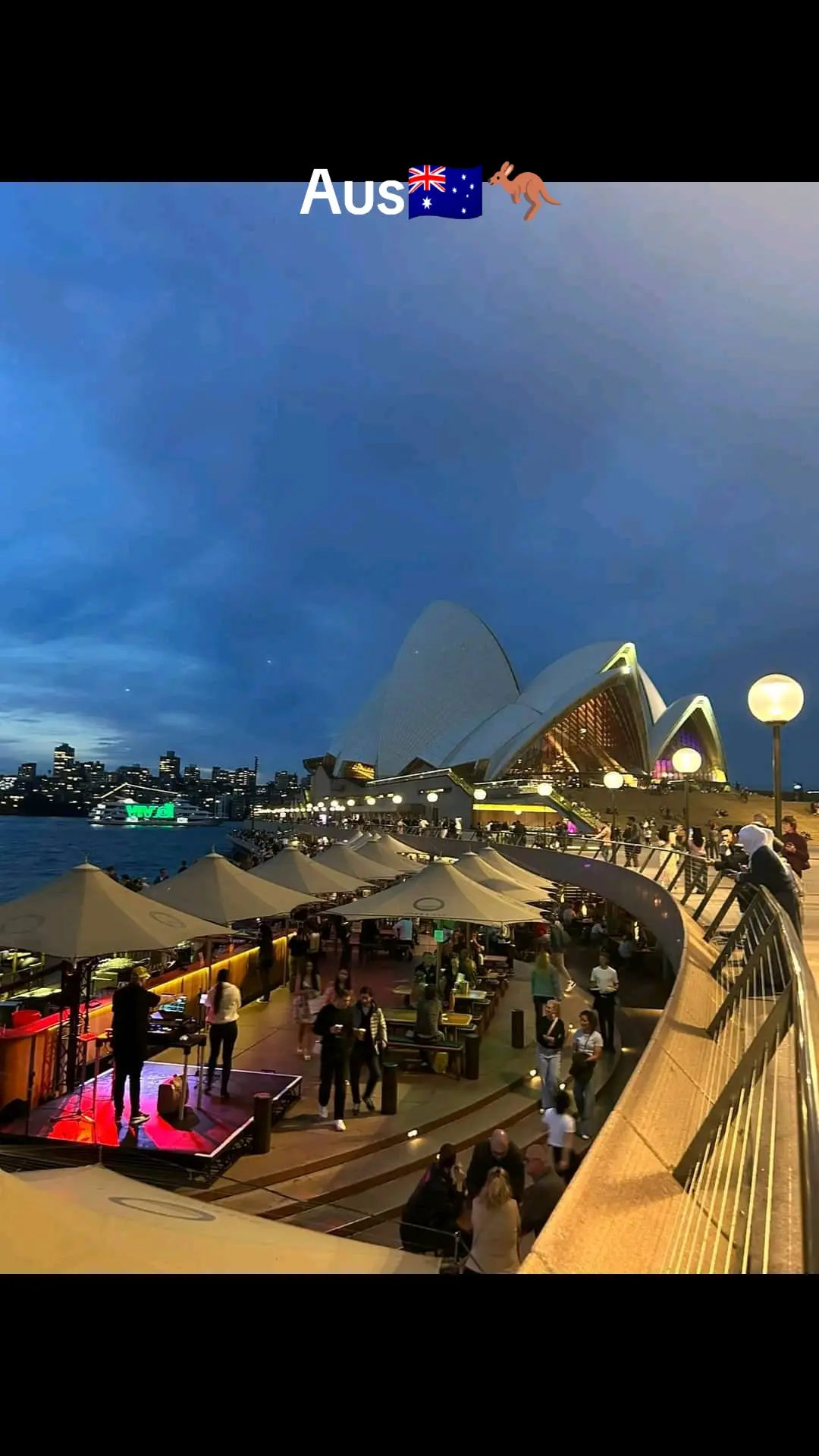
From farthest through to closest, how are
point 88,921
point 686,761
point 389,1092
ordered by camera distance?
point 686,761
point 389,1092
point 88,921

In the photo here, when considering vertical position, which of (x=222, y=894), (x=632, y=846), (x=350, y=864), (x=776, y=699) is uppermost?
(x=776, y=699)

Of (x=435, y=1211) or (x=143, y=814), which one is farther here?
(x=143, y=814)

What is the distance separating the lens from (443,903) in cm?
939

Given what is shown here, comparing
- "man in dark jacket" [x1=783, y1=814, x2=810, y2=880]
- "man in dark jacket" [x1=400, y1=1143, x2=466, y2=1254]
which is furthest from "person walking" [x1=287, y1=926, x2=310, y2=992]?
"man in dark jacket" [x1=400, y1=1143, x2=466, y2=1254]

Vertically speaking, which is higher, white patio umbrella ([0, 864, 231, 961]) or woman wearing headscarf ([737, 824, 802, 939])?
woman wearing headscarf ([737, 824, 802, 939])

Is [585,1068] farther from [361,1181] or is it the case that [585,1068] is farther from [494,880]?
[494,880]

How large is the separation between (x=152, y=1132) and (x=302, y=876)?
19.9 feet

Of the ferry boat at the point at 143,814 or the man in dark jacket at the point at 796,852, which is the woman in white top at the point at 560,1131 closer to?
the man in dark jacket at the point at 796,852

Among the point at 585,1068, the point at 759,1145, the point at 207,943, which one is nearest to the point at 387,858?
the point at 207,943

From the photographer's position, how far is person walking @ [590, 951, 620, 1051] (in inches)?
385

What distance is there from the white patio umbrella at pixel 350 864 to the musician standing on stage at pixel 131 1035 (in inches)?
302

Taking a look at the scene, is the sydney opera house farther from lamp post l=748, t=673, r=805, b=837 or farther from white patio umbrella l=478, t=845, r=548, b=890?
lamp post l=748, t=673, r=805, b=837

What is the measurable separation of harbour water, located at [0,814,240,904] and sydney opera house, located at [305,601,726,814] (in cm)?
1548
